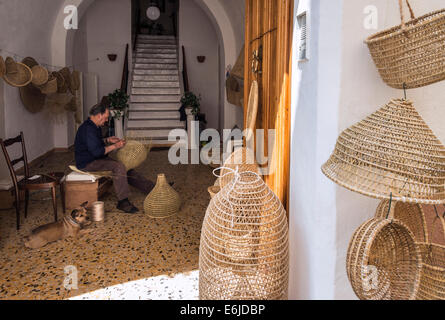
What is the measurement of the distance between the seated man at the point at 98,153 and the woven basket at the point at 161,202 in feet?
0.94

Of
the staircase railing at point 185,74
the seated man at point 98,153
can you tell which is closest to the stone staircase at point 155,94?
the staircase railing at point 185,74

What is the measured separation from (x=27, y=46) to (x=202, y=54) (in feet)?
19.0

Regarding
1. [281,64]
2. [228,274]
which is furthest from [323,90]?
[228,274]

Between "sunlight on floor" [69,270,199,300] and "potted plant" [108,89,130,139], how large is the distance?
646 centimetres

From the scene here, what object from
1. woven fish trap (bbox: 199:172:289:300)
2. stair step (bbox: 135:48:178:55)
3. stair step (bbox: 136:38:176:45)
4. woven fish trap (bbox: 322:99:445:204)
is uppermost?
stair step (bbox: 136:38:176:45)

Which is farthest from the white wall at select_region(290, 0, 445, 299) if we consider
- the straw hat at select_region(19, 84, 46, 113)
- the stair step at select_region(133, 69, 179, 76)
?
the stair step at select_region(133, 69, 179, 76)

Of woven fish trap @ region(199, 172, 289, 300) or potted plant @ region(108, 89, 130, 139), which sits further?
potted plant @ region(108, 89, 130, 139)

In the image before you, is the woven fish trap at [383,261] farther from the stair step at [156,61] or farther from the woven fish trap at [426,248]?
the stair step at [156,61]

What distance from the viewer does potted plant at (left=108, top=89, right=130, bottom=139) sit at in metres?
8.50

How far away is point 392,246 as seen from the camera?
1336mm

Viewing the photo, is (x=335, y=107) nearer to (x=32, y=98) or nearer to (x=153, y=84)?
(x=32, y=98)

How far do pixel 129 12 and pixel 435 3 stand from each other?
10.6 meters

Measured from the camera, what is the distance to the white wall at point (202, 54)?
10844 millimetres

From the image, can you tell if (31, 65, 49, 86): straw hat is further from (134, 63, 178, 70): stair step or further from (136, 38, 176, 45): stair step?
(136, 38, 176, 45): stair step
